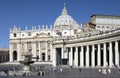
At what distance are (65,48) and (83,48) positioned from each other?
8.92 m

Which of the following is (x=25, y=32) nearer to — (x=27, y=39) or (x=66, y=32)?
(x=27, y=39)

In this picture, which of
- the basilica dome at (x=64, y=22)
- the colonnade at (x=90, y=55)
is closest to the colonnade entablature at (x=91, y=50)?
the colonnade at (x=90, y=55)

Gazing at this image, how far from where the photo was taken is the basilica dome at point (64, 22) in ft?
528

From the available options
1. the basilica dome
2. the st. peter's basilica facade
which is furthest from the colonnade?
the basilica dome

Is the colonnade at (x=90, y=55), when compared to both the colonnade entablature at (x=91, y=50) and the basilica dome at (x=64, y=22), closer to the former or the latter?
the colonnade entablature at (x=91, y=50)

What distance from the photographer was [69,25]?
159250 mm

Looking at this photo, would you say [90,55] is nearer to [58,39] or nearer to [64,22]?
[58,39]

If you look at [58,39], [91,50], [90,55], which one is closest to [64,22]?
[58,39]

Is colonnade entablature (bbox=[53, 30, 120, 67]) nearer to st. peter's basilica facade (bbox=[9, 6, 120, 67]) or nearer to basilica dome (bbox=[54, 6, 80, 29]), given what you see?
st. peter's basilica facade (bbox=[9, 6, 120, 67])

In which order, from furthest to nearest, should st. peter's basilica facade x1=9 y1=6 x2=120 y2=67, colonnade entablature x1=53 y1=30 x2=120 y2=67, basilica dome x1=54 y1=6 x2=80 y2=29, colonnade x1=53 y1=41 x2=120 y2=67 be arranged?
basilica dome x1=54 y1=6 x2=80 y2=29 → st. peter's basilica facade x1=9 y1=6 x2=120 y2=67 → colonnade x1=53 y1=41 x2=120 y2=67 → colonnade entablature x1=53 y1=30 x2=120 y2=67

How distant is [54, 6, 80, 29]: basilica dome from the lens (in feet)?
528

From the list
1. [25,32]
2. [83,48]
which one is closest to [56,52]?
[83,48]

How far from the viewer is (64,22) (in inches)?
6403

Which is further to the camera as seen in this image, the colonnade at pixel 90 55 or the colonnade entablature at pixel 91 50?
the colonnade at pixel 90 55
